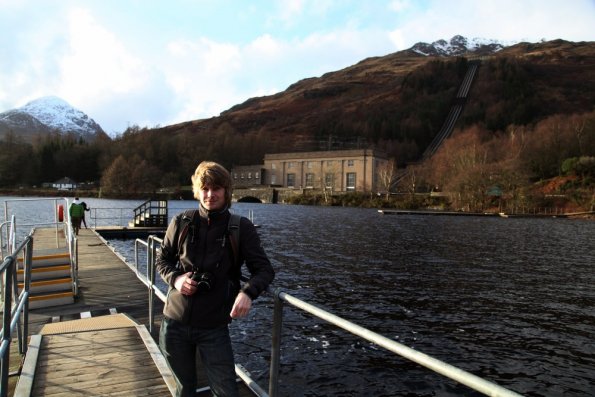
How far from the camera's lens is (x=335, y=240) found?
31.2m

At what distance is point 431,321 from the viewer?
1238 centimetres

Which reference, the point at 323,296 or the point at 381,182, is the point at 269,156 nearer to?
the point at 381,182

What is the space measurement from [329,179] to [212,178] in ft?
399

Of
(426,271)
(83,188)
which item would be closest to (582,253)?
(426,271)

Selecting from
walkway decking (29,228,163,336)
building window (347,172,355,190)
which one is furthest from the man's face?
building window (347,172,355,190)

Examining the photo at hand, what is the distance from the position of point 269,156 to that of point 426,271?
120m

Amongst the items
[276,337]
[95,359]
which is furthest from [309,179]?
[276,337]

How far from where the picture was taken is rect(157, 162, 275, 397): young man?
3.33 meters

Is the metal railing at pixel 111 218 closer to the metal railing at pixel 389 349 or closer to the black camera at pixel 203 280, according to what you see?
the metal railing at pixel 389 349

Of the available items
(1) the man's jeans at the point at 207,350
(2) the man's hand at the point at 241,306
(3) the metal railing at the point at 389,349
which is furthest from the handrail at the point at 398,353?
(1) the man's jeans at the point at 207,350

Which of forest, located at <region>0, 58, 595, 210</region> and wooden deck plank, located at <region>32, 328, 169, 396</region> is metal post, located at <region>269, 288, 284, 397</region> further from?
forest, located at <region>0, 58, 595, 210</region>

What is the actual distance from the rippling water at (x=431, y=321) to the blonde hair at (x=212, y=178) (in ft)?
18.8

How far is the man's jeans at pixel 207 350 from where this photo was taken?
3.42 m

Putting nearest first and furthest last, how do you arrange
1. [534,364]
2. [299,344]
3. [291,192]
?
[534,364]
[299,344]
[291,192]
